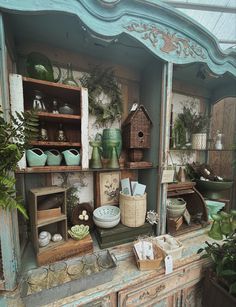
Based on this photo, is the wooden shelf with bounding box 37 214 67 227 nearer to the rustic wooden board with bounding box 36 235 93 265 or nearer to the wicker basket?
the rustic wooden board with bounding box 36 235 93 265

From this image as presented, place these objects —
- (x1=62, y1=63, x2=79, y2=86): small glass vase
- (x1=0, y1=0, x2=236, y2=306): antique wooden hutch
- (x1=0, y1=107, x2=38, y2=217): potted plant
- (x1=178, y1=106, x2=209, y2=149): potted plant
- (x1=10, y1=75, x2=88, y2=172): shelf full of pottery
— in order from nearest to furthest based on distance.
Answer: (x1=0, y1=107, x2=38, y2=217): potted plant < (x1=0, y1=0, x2=236, y2=306): antique wooden hutch < (x1=10, y1=75, x2=88, y2=172): shelf full of pottery < (x1=62, y1=63, x2=79, y2=86): small glass vase < (x1=178, y1=106, x2=209, y2=149): potted plant

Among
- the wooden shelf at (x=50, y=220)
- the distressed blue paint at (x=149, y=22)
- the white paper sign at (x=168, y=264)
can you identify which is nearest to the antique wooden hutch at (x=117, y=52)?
the distressed blue paint at (x=149, y=22)

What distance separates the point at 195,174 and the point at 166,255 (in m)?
0.83

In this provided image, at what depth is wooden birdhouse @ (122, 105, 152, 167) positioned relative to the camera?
0.99 meters

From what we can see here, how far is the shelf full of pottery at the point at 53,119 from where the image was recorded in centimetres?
73

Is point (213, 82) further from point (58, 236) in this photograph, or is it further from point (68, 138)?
point (58, 236)

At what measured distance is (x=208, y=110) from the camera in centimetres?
154

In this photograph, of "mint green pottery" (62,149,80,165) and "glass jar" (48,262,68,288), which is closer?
"glass jar" (48,262,68,288)

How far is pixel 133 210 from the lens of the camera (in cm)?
94

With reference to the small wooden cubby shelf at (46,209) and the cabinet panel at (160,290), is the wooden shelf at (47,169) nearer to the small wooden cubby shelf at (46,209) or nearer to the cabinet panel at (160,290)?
the small wooden cubby shelf at (46,209)

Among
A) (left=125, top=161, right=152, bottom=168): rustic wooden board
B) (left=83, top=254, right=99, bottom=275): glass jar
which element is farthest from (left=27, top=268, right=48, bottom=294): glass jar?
(left=125, top=161, right=152, bottom=168): rustic wooden board

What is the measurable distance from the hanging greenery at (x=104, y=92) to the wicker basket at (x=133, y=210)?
0.56 meters

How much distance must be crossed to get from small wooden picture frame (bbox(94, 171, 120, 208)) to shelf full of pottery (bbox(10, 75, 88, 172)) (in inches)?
9.5

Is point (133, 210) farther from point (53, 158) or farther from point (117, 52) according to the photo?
point (117, 52)
